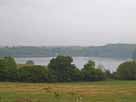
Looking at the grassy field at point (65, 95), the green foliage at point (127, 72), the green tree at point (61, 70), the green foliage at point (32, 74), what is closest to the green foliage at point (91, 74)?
the green tree at point (61, 70)

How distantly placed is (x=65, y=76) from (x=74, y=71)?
2.47 metres

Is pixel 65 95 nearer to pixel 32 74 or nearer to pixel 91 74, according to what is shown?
pixel 32 74

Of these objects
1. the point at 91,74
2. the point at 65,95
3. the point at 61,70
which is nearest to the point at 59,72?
the point at 61,70

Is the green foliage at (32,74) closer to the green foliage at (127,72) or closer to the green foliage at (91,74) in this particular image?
the green foliage at (91,74)

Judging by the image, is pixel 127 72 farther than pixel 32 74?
Yes

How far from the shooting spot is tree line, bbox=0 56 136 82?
266 ft

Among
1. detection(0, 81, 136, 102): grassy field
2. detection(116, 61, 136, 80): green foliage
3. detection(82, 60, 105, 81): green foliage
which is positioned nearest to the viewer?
detection(0, 81, 136, 102): grassy field

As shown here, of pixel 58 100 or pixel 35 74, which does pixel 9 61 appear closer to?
pixel 35 74

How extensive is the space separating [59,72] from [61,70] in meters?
0.98

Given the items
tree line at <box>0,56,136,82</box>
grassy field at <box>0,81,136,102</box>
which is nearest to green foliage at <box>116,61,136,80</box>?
tree line at <box>0,56,136,82</box>

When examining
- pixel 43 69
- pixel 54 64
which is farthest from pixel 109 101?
pixel 54 64

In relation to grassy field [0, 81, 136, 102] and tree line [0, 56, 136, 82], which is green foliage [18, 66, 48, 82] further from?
grassy field [0, 81, 136, 102]

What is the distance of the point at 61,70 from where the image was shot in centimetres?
8712

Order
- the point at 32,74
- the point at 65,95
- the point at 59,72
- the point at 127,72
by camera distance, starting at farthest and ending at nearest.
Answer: the point at 127,72, the point at 59,72, the point at 32,74, the point at 65,95
